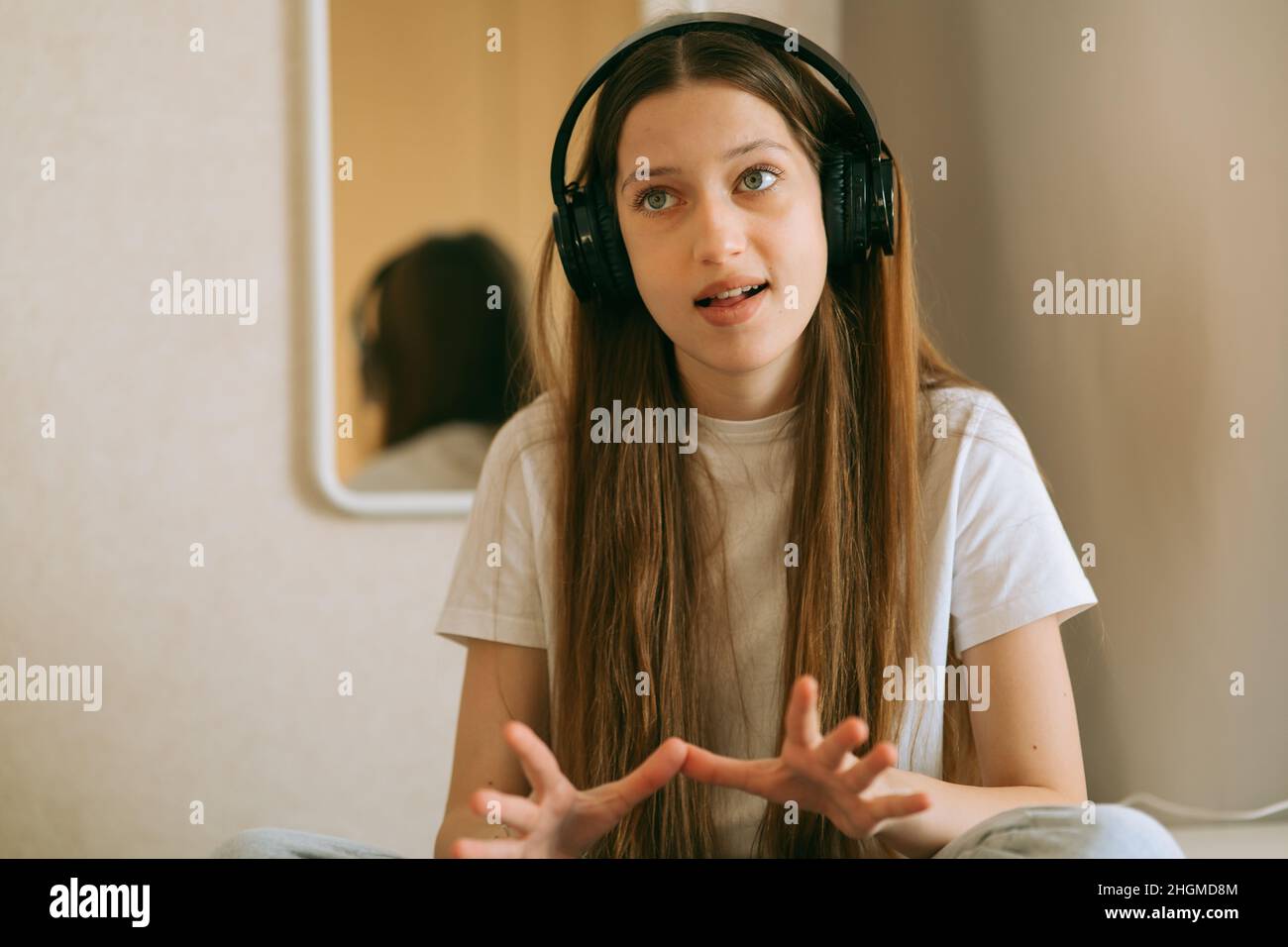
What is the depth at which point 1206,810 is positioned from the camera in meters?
1.25

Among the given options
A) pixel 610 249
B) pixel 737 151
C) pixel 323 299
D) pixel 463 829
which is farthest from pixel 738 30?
pixel 323 299

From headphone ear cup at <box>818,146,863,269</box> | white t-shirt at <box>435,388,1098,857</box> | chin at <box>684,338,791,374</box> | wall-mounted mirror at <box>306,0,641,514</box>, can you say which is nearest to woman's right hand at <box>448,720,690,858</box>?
white t-shirt at <box>435,388,1098,857</box>

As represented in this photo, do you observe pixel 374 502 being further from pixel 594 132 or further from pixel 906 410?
pixel 906 410

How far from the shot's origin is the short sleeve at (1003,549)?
839 mm

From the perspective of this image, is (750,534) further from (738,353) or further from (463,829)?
(463,829)

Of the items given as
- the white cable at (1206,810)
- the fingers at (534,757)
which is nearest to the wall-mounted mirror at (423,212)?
the fingers at (534,757)

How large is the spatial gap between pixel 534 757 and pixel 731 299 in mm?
385

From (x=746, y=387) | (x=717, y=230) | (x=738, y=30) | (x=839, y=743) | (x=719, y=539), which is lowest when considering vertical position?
(x=839, y=743)

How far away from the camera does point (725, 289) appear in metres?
0.83

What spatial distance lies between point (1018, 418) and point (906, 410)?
1.67 ft

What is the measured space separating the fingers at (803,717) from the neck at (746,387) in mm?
341

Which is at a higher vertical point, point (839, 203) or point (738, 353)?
point (839, 203)

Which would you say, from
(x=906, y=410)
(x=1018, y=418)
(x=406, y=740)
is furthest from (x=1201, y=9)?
(x=406, y=740)
